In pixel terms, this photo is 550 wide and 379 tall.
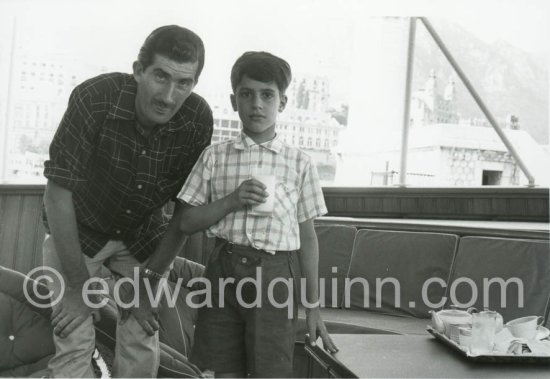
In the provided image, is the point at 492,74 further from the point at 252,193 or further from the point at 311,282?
the point at 252,193

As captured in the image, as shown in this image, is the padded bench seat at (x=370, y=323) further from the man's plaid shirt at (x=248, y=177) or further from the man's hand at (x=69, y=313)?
the man's hand at (x=69, y=313)

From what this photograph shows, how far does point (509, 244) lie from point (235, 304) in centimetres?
165

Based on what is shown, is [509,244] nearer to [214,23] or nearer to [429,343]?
[429,343]

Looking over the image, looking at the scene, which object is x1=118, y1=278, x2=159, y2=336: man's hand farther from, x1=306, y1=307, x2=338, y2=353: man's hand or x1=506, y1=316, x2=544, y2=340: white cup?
x1=506, y1=316, x2=544, y2=340: white cup

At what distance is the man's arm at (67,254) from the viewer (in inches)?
60.9

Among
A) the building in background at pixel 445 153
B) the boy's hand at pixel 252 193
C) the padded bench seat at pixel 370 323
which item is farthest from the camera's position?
the building in background at pixel 445 153

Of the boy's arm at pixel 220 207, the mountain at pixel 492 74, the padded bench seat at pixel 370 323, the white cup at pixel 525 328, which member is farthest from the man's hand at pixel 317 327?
the mountain at pixel 492 74

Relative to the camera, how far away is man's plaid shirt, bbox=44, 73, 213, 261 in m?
1.55

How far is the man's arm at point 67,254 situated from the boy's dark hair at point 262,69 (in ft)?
1.81

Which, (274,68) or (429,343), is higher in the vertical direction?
(274,68)

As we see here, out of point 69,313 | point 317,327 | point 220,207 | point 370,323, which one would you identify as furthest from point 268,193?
point 370,323

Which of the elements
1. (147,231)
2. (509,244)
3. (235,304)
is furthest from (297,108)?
(235,304)

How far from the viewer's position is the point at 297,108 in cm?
400

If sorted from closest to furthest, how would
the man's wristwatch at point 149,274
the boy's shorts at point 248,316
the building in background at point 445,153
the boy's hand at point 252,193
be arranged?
the boy's hand at point 252,193
the boy's shorts at point 248,316
the man's wristwatch at point 149,274
the building in background at point 445,153
